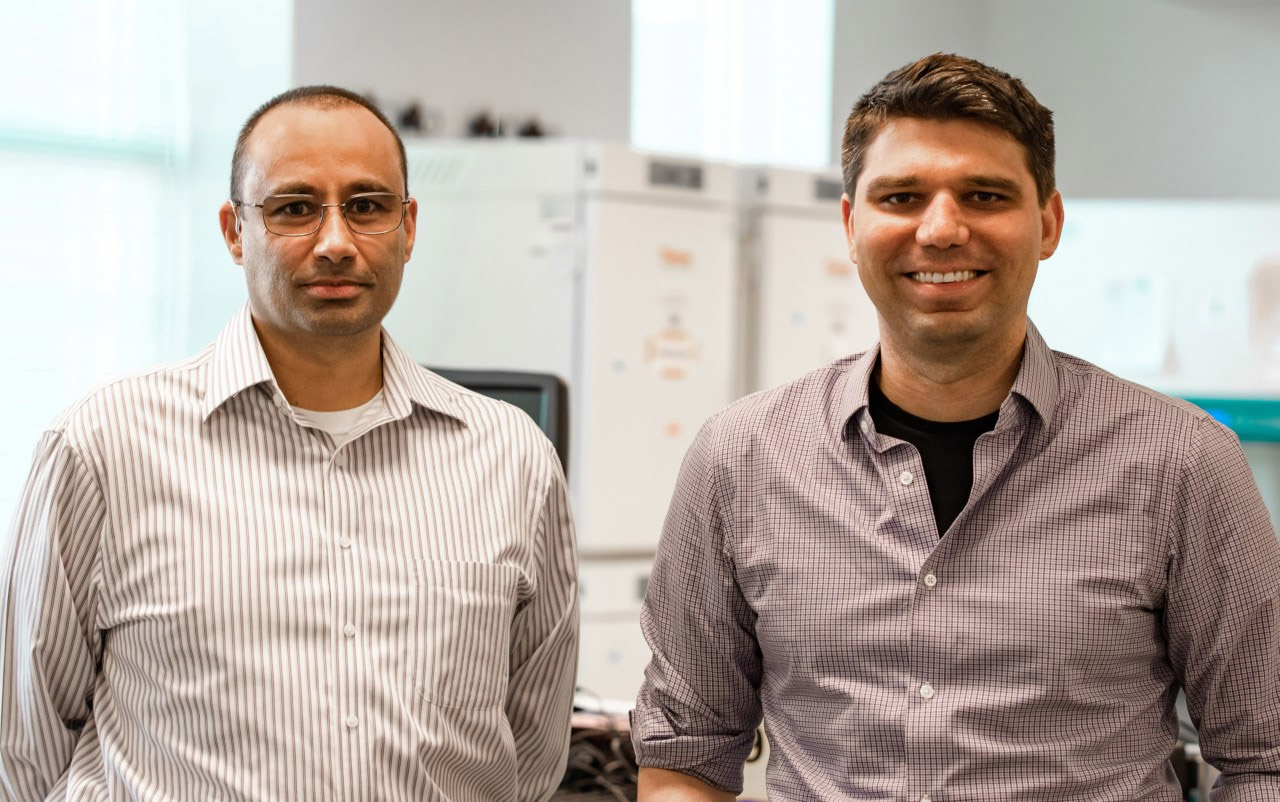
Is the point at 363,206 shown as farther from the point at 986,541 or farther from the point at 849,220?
the point at 986,541

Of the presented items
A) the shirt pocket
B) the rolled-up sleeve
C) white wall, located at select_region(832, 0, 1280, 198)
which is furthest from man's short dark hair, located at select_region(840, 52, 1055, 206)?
white wall, located at select_region(832, 0, 1280, 198)

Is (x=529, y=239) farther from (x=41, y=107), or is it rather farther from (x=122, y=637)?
(x=122, y=637)

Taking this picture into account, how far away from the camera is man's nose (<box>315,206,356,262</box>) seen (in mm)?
1471

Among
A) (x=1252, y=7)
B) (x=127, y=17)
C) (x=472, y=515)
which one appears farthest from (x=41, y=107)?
(x=1252, y=7)

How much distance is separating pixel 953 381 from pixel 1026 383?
0.08 metres

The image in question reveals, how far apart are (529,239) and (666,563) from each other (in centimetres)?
231

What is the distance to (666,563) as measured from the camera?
154 cm

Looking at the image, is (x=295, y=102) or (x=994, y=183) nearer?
(x=994, y=183)

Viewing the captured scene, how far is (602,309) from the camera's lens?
12.0 feet

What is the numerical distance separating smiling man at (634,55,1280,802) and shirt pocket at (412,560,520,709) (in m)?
0.30

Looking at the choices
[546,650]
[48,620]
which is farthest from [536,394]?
[48,620]

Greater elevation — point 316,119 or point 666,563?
point 316,119

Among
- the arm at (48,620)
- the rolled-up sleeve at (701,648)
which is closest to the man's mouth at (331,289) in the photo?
the arm at (48,620)

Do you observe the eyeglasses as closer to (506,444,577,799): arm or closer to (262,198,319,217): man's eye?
(262,198,319,217): man's eye
